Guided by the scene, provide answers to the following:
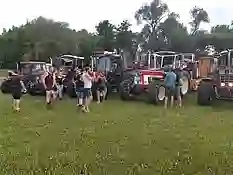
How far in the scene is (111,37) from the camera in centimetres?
6359

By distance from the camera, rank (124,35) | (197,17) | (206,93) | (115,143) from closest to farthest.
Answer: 1. (115,143)
2. (206,93)
3. (124,35)
4. (197,17)

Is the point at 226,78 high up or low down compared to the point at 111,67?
down

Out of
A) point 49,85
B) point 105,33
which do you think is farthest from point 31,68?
point 105,33

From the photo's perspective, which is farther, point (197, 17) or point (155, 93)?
point (197, 17)

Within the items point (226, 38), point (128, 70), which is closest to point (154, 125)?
point (128, 70)

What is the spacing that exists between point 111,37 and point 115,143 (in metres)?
53.6

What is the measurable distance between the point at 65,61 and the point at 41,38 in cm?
4493

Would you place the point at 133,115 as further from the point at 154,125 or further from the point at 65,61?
the point at 65,61

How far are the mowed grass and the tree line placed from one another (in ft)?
133

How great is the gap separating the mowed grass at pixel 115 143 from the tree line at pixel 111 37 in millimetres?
40580

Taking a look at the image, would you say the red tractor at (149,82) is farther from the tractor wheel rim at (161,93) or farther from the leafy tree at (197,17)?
the leafy tree at (197,17)

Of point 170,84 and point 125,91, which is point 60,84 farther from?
point 170,84

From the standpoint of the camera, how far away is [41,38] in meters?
73.8

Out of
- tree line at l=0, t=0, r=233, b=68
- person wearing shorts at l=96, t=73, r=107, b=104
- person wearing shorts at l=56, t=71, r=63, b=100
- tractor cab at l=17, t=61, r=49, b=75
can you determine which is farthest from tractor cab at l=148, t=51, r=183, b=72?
tree line at l=0, t=0, r=233, b=68
